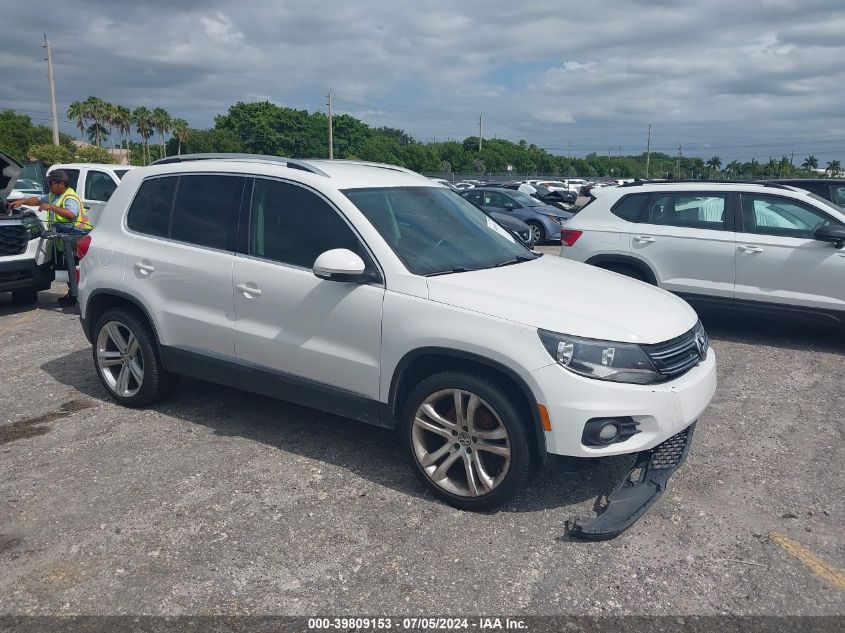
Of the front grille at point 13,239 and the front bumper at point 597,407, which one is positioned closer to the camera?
the front bumper at point 597,407

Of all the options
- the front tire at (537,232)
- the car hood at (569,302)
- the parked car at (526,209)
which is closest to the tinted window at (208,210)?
the car hood at (569,302)

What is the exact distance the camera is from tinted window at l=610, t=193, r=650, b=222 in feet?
27.2

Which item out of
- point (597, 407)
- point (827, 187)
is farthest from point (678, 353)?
point (827, 187)

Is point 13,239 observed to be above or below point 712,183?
below

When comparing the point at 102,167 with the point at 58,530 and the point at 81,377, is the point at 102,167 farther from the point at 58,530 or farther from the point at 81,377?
the point at 58,530

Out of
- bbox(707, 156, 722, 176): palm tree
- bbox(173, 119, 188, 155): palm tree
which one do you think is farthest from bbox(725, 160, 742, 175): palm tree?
bbox(173, 119, 188, 155): palm tree

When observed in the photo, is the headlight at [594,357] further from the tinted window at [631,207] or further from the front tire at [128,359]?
the tinted window at [631,207]

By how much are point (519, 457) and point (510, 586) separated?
2.09 feet

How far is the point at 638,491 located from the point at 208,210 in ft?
10.6

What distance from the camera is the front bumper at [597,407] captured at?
3.53 meters

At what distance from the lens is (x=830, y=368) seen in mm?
6719

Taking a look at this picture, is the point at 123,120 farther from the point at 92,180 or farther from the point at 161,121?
the point at 92,180

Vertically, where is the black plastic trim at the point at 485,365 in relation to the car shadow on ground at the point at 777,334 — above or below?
above

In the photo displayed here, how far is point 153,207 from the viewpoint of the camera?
525cm
